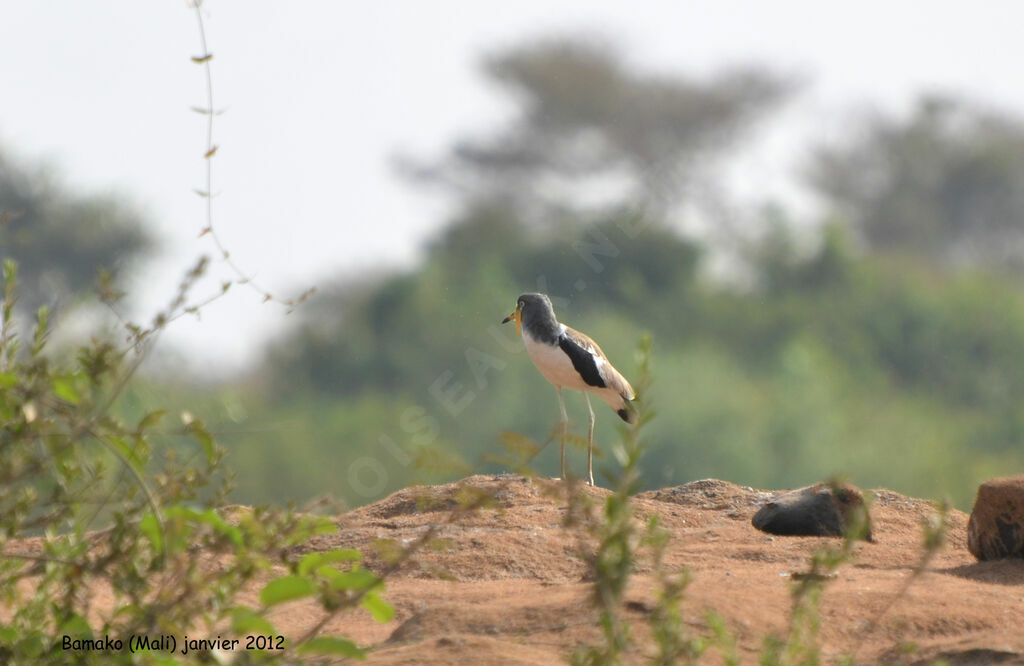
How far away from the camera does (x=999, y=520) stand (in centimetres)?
493

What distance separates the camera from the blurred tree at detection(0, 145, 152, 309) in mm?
24328

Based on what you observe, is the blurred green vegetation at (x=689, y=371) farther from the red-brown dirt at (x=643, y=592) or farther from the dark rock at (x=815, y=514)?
the dark rock at (x=815, y=514)

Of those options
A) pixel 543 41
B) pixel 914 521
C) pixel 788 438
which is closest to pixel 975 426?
pixel 788 438

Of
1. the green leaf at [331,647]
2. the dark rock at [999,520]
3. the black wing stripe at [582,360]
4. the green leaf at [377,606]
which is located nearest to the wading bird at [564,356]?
the black wing stripe at [582,360]

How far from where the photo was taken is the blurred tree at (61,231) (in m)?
24.3

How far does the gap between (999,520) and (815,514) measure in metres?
0.83

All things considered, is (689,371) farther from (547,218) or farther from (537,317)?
(537,317)

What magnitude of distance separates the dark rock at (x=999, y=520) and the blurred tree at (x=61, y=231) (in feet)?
67.1

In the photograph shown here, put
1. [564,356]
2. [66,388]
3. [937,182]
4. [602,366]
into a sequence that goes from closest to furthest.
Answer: [66,388]
[564,356]
[602,366]
[937,182]

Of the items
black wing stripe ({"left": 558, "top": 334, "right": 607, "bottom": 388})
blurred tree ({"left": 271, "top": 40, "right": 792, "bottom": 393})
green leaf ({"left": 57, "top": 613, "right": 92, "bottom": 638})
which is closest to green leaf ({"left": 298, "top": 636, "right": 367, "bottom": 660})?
green leaf ({"left": 57, "top": 613, "right": 92, "bottom": 638})

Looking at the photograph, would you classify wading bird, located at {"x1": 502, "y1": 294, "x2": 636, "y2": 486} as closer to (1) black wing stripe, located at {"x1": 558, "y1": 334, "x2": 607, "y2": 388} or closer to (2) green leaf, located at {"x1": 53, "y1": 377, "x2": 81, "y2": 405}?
(1) black wing stripe, located at {"x1": 558, "y1": 334, "x2": 607, "y2": 388}

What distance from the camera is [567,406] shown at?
2369cm

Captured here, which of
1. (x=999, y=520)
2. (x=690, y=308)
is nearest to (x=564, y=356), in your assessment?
(x=999, y=520)

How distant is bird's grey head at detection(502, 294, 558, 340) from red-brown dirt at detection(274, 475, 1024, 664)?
6.83ft
